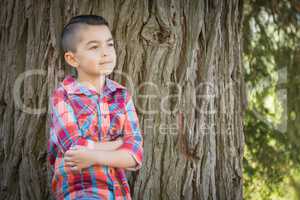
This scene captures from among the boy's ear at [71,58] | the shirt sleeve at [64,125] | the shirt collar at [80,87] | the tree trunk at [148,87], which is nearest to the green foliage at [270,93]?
the tree trunk at [148,87]

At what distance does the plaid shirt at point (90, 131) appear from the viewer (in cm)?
310

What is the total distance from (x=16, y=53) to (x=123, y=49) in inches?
30.6

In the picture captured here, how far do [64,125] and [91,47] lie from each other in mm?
473

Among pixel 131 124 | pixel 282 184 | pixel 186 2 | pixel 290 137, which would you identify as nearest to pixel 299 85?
pixel 290 137

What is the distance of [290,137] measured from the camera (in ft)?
17.5

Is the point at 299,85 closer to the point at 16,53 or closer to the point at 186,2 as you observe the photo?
the point at 186,2

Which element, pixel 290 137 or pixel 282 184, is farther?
pixel 282 184

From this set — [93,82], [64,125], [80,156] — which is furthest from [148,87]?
[80,156]

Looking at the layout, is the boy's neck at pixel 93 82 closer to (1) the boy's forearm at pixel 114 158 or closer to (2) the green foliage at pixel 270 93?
(1) the boy's forearm at pixel 114 158

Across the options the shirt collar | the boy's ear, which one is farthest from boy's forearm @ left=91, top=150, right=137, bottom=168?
the boy's ear

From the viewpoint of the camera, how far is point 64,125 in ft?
10.2

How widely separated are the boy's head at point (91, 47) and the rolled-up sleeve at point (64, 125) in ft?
0.72

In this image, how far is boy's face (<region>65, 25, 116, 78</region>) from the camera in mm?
3191

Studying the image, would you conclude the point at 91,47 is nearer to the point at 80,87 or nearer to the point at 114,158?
the point at 80,87
